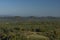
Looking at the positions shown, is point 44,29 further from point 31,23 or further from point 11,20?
point 11,20

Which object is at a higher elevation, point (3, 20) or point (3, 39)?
point (3, 20)

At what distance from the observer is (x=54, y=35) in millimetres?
7484

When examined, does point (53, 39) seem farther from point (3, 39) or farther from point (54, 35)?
point (3, 39)

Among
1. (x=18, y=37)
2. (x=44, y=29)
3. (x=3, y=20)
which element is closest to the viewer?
(x=18, y=37)

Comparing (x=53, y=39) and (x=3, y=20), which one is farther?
(x=3, y=20)

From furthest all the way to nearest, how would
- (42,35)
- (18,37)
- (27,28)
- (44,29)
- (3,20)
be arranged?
1. (3,20)
2. (27,28)
3. (44,29)
4. (42,35)
5. (18,37)

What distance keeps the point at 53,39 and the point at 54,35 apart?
24cm

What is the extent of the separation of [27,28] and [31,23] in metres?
1.16

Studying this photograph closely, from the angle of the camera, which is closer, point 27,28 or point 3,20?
point 27,28

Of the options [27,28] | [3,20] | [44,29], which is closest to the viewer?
[44,29]

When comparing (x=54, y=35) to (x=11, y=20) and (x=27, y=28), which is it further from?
(x=11, y=20)

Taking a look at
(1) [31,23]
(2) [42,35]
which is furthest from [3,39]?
(1) [31,23]

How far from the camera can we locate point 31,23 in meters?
10.6

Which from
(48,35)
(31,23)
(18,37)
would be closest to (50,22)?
(31,23)
